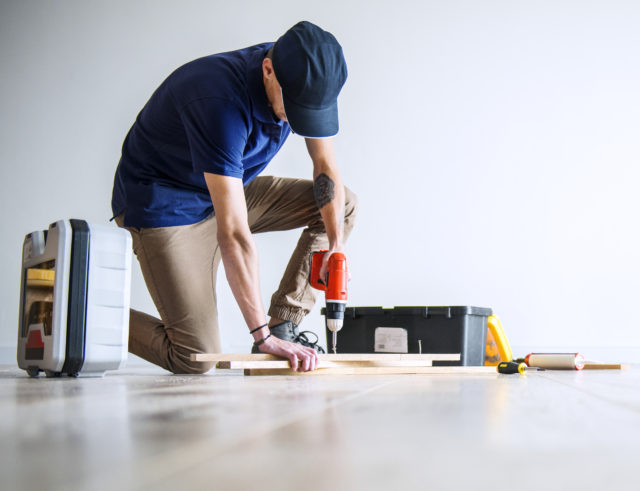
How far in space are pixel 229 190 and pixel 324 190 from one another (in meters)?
0.61

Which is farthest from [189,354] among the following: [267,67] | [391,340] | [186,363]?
[267,67]

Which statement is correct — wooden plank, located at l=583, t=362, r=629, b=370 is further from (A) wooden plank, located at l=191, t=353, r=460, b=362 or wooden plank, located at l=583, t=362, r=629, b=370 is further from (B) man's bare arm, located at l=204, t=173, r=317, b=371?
(B) man's bare arm, located at l=204, t=173, r=317, b=371

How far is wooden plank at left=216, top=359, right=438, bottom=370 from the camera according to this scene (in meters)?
1.60

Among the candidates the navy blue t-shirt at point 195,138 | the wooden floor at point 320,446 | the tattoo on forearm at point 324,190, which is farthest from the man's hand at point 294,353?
the wooden floor at point 320,446

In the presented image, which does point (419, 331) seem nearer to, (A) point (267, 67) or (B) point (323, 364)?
(B) point (323, 364)

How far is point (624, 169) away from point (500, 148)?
84 cm

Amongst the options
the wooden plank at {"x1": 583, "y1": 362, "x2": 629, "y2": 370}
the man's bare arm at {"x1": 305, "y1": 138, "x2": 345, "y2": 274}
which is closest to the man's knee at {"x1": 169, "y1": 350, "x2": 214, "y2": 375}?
the man's bare arm at {"x1": 305, "y1": 138, "x2": 345, "y2": 274}

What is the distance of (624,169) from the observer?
3.84m

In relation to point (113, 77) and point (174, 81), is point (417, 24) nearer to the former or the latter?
point (113, 77)

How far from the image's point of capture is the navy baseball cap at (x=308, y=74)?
162 cm

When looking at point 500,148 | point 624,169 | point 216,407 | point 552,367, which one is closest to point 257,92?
point 216,407

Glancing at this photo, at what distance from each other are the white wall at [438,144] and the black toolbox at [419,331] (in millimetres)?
1038

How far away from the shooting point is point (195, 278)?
2.18m

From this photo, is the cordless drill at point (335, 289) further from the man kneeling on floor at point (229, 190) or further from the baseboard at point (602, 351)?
the baseboard at point (602, 351)
